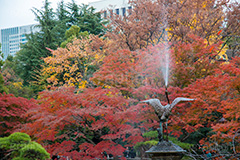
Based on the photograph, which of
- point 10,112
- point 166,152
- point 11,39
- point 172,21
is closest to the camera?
point 166,152

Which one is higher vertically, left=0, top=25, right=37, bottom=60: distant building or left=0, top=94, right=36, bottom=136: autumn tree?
left=0, top=25, right=37, bottom=60: distant building

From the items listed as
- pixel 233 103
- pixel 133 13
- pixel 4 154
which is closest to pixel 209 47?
pixel 233 103

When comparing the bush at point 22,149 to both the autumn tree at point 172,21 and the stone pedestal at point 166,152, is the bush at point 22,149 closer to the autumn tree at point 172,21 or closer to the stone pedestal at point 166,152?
the stone pedestal at point 166,152

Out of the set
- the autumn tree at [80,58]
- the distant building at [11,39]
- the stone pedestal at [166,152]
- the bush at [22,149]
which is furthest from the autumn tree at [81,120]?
the distant building at [11,39]

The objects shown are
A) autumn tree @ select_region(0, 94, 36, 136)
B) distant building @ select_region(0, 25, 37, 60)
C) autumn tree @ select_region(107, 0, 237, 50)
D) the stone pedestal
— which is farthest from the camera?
distant building @ select_region(0, 25, 37, 60)

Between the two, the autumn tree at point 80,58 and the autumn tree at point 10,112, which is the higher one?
the autumn tree at point 80,58

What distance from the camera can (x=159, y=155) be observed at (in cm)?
546

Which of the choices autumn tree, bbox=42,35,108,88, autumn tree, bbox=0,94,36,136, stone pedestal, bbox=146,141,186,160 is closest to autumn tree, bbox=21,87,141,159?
autumn tree, bbox=0,94,36,136

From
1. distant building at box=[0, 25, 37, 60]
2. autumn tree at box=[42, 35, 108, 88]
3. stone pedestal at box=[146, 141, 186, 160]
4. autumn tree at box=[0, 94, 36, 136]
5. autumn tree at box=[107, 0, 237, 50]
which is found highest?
distant building at box=[0, 25, 37, 60]

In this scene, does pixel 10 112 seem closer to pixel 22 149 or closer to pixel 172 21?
pixel 22 149

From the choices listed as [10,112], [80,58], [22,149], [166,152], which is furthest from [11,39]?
[166,152]

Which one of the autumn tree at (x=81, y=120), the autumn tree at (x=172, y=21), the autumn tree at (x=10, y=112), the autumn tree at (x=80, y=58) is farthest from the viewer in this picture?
the autumn tree at (x=80, y=58)

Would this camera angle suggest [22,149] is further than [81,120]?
No

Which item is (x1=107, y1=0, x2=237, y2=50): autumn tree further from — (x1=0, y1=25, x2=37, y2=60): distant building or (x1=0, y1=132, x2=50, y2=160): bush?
(x1=0, y1=25, x2=37, y2=60): distant building
